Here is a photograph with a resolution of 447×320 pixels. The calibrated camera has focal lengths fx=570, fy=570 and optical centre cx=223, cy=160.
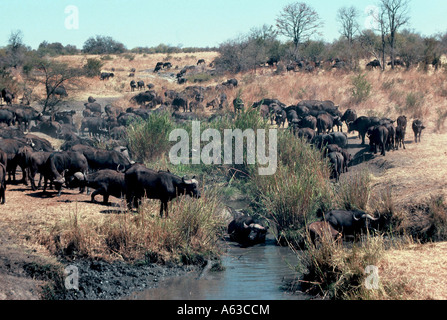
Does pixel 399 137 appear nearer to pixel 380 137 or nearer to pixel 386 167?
pixel 380 137

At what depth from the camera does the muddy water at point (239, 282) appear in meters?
8.57

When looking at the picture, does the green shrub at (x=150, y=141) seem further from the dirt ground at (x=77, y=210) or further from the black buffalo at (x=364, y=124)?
the black buffalo at (x=364, y=124)

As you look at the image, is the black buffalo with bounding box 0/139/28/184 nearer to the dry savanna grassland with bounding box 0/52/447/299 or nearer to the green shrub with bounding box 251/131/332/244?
the dry savanna grassland with bounding box 0/52/447/299

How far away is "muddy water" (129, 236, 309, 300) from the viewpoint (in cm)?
857

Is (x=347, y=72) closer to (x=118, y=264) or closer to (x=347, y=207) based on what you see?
(x=347, y=207)

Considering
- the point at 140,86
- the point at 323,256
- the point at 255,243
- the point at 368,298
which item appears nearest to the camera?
the point at 368,298

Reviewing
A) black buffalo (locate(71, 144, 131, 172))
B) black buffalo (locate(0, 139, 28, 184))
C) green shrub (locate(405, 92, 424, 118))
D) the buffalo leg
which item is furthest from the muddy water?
green shrub (locate(405, 92, 424, 118))

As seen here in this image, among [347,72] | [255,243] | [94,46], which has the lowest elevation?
[255,243]

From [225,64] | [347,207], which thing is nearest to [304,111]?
[347,207]

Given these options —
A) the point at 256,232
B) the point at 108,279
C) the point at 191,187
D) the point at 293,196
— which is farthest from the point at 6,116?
the point at 108,279

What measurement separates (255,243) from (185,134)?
7.17 meters

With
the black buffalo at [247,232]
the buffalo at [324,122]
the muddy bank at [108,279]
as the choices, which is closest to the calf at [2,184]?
the muddy bank at [108,279]

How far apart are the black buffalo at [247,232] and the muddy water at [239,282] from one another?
1.22 feet

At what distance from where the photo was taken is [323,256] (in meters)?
8.48
